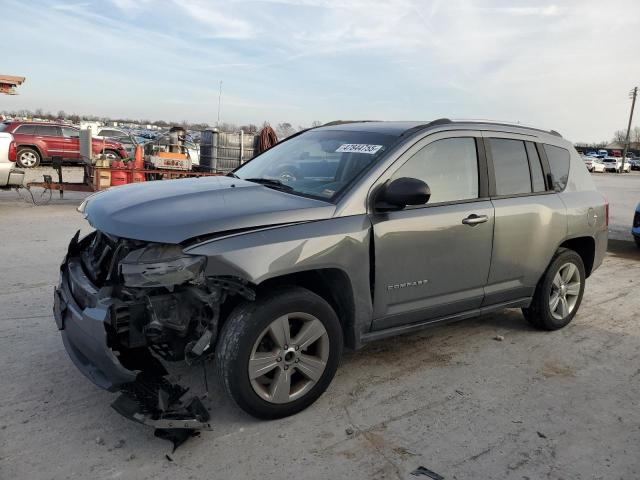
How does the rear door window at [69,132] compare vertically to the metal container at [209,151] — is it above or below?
above

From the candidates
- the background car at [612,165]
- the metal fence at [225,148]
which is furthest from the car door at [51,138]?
the background car at [612,165]

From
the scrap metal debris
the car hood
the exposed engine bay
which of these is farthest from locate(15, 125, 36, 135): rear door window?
the scrap metal debris

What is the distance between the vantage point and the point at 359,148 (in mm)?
3770

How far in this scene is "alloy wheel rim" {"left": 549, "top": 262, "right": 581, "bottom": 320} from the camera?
4742 mm

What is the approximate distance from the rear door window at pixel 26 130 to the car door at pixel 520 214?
19104 millimetres

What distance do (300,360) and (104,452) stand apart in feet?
3.78

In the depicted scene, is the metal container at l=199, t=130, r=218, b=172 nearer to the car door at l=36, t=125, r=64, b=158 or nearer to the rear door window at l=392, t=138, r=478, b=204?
the car door at l=36, t=125, r=64, b=158

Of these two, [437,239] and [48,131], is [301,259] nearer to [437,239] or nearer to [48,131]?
[437,239]

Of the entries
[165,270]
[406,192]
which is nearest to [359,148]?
[406,192]

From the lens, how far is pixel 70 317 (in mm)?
3104

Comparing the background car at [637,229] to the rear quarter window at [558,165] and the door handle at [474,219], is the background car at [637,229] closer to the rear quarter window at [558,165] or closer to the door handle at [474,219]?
the rear quarter window at [558,165]

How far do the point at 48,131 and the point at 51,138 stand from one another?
0.29 metres

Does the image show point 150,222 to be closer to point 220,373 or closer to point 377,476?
point 220,373

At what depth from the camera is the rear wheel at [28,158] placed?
1872 cm
